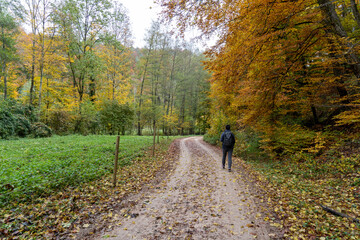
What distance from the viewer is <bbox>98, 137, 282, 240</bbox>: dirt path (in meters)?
2.91

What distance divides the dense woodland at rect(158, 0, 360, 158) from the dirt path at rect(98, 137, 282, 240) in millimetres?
3795

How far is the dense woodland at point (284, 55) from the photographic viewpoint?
4.61 meters

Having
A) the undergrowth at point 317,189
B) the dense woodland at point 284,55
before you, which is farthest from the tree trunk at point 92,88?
the undergrowth at point 317,189

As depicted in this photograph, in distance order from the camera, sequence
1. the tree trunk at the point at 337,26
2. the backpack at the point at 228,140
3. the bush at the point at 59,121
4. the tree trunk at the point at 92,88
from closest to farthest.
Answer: the tree trunk at the point at 337,26, the backpack at the point at 228,140, the bush at the point at 59,121, the tree trunk at the point at 92,88

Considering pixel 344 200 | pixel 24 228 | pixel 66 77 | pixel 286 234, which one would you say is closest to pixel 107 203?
pixel 24 228

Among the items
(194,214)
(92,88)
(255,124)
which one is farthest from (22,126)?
(255,124)

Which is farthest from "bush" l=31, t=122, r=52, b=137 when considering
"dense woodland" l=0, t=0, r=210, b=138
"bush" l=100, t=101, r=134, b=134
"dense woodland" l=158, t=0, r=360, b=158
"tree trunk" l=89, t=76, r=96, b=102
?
"dense woodland" l=158, t=0, r=360, b=158

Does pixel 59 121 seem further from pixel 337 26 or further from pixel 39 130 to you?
pixel 337 26

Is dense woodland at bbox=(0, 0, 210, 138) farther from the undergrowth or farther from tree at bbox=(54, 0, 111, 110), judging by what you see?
the undergrowth

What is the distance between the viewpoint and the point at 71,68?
55.0ft

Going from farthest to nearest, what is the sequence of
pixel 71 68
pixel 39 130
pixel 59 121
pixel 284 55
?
pixel 71 68
pixel 59 121
pixel 39 130
pixel 284 55

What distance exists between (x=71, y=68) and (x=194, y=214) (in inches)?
767

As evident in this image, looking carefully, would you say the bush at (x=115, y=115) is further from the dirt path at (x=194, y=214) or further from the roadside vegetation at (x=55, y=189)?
the dirt path at (x=194, y=214)

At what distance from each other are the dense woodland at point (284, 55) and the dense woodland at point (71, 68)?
18.5ft
